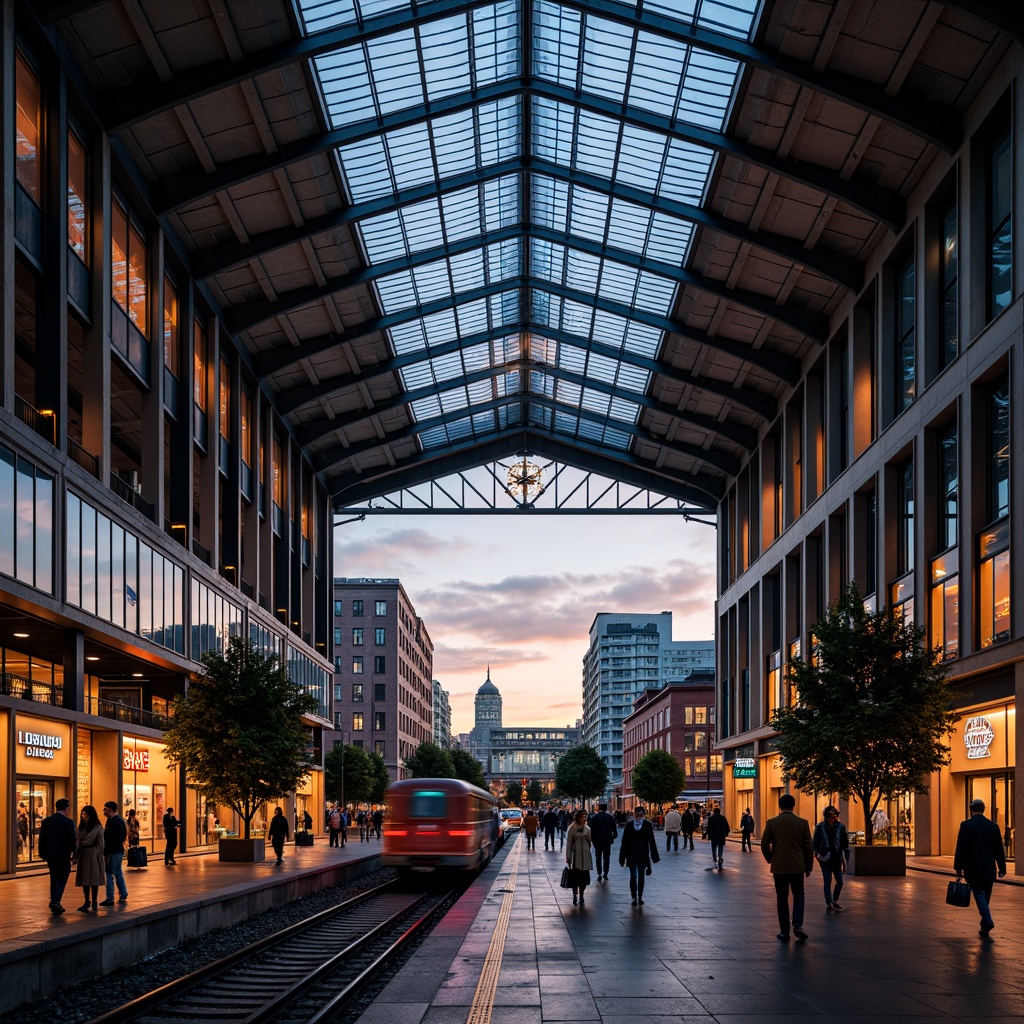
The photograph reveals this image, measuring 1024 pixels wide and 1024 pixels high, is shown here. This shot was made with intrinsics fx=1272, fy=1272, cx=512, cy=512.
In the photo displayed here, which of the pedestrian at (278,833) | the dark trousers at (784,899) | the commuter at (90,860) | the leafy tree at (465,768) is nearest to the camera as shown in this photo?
the dark trousers at (784,899)

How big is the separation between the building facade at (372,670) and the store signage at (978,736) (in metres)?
95.7

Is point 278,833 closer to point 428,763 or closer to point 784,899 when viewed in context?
point 784,899

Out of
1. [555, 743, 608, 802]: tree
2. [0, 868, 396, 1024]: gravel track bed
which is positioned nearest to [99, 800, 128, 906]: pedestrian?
[0, 868, 396, 1024]: gravel track bed

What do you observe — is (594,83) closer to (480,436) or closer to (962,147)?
(962,147)

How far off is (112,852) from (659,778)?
8129 centimetres

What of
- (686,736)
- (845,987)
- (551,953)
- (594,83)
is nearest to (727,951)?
(551,953)

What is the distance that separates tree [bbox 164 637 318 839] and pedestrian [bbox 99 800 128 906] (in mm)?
13897

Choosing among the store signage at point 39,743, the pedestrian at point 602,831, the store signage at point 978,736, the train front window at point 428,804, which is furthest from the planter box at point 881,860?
the store signage at point 39,743

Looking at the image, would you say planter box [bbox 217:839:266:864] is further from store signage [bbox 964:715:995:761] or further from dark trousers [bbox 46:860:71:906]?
store signage [bbox 964:715:995:761]

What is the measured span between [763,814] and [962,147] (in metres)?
34.5

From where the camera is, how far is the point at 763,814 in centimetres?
5794

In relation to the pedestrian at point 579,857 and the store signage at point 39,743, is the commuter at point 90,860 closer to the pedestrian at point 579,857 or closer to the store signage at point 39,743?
the pedestrian at point 579,857

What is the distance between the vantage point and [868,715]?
29.4 meters

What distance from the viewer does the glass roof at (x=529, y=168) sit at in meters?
33.8
